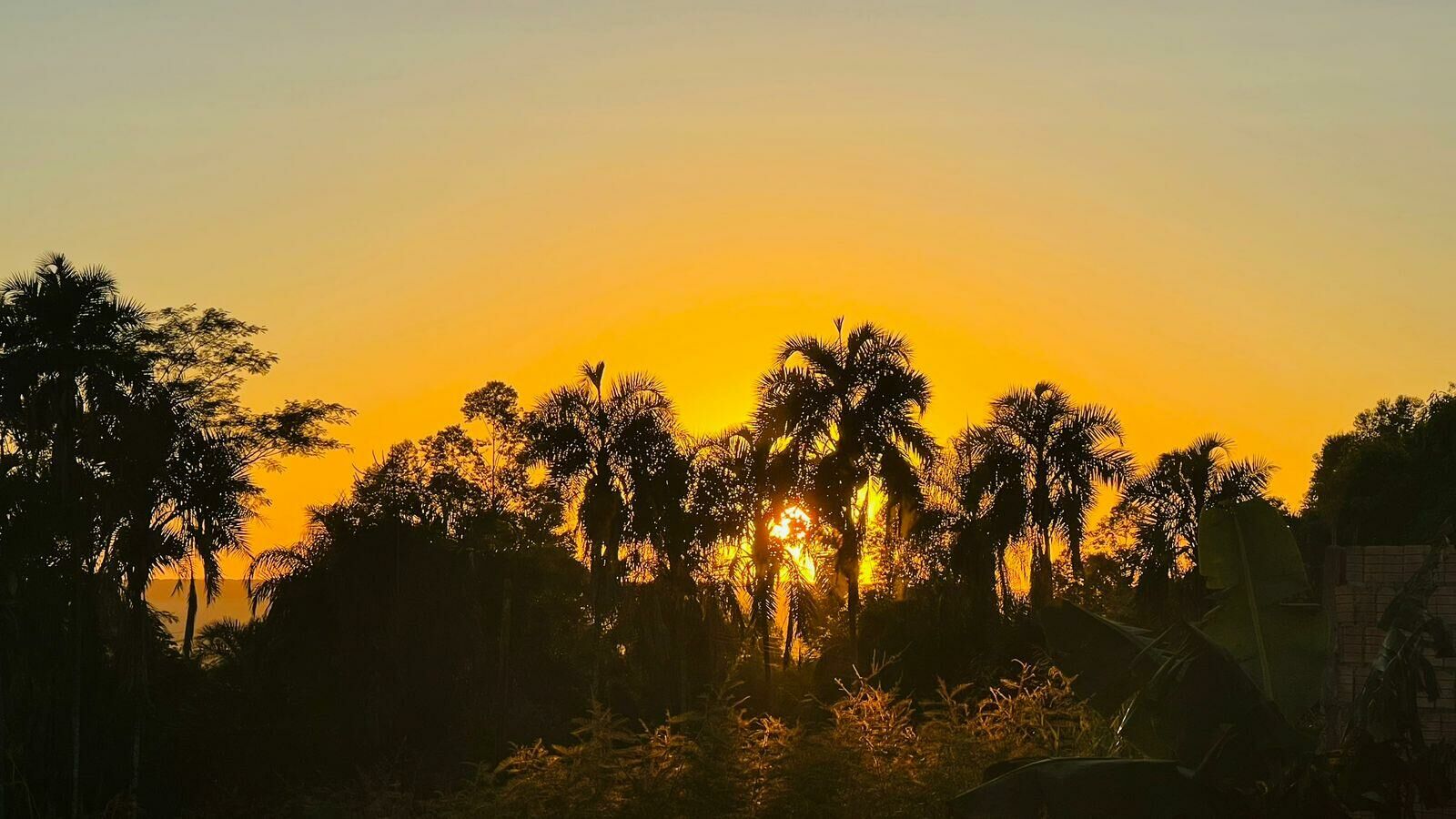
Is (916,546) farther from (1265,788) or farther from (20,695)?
(1265,788)

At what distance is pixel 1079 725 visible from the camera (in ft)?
67.1

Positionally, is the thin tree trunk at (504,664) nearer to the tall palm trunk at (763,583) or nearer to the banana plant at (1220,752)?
the tall palm trunk at (763,583)

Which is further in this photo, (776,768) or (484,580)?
(484,580)

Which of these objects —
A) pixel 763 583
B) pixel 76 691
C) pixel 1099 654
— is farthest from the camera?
pixel 763 583

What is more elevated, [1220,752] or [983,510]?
[983,510]

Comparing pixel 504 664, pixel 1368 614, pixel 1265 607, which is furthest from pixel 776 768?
pixel 504 664

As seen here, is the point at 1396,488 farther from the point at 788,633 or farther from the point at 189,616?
the point at 189,616

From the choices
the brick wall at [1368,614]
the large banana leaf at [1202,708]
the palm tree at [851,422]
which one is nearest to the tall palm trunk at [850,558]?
the palm tree at [851,422]

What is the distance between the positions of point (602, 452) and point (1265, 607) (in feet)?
97.5

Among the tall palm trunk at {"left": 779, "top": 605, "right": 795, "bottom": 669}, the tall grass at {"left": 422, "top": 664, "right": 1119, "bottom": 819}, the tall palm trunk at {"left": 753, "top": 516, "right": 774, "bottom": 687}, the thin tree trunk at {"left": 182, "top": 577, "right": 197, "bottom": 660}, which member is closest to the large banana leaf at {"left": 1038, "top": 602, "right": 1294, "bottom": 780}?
the tall grass at {"left": 422, "top": 664, "right": 1119, "bottom": 819}

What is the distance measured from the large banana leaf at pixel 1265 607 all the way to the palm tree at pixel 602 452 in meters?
28.7

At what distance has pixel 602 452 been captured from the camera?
44.1 m

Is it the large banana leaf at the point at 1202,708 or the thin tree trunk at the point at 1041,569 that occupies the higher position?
the thin tree trunk at the point at 1041,569

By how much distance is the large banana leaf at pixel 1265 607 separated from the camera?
51.0 ft
